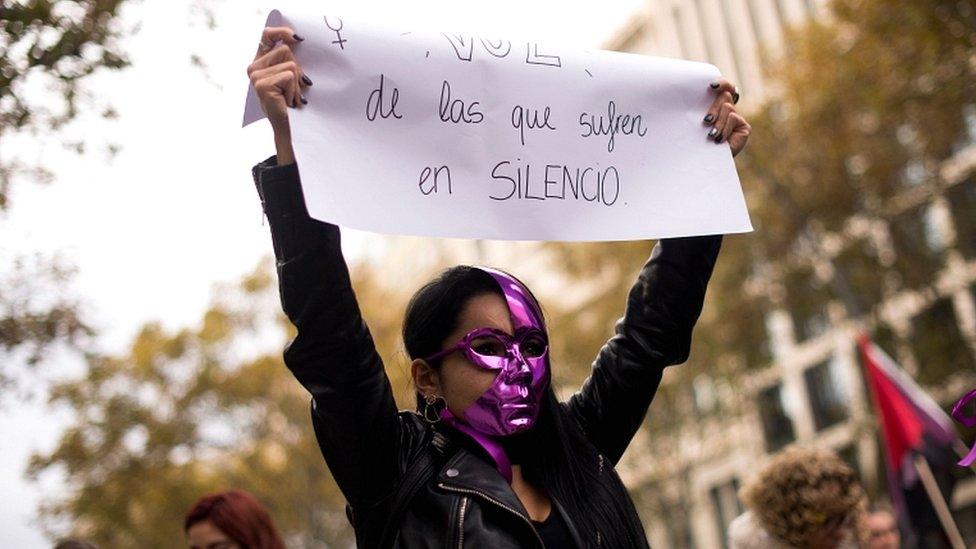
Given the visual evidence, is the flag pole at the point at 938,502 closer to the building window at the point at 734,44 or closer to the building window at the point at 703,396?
the building window at the point at 703,396

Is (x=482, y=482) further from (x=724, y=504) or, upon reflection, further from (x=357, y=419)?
(x=724, y=504)

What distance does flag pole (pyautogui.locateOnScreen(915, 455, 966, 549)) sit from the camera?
8.52 metres

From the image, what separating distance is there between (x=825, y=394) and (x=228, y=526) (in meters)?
38.0

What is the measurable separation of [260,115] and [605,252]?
101ft

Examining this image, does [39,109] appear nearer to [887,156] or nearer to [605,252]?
[887,156]

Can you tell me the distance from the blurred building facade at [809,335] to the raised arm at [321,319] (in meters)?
22.3

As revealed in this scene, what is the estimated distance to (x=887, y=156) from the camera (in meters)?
25.7

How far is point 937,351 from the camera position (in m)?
26.2

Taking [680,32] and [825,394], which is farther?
[680,32]

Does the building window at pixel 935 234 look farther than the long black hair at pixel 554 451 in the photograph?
Yes

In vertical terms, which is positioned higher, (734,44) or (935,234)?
(734,44)

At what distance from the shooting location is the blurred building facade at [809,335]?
26891 mm

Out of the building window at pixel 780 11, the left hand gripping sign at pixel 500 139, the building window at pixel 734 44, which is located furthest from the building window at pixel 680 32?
the left hand gripping sign at pixel 500 139

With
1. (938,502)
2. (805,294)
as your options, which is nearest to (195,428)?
(805,294)
